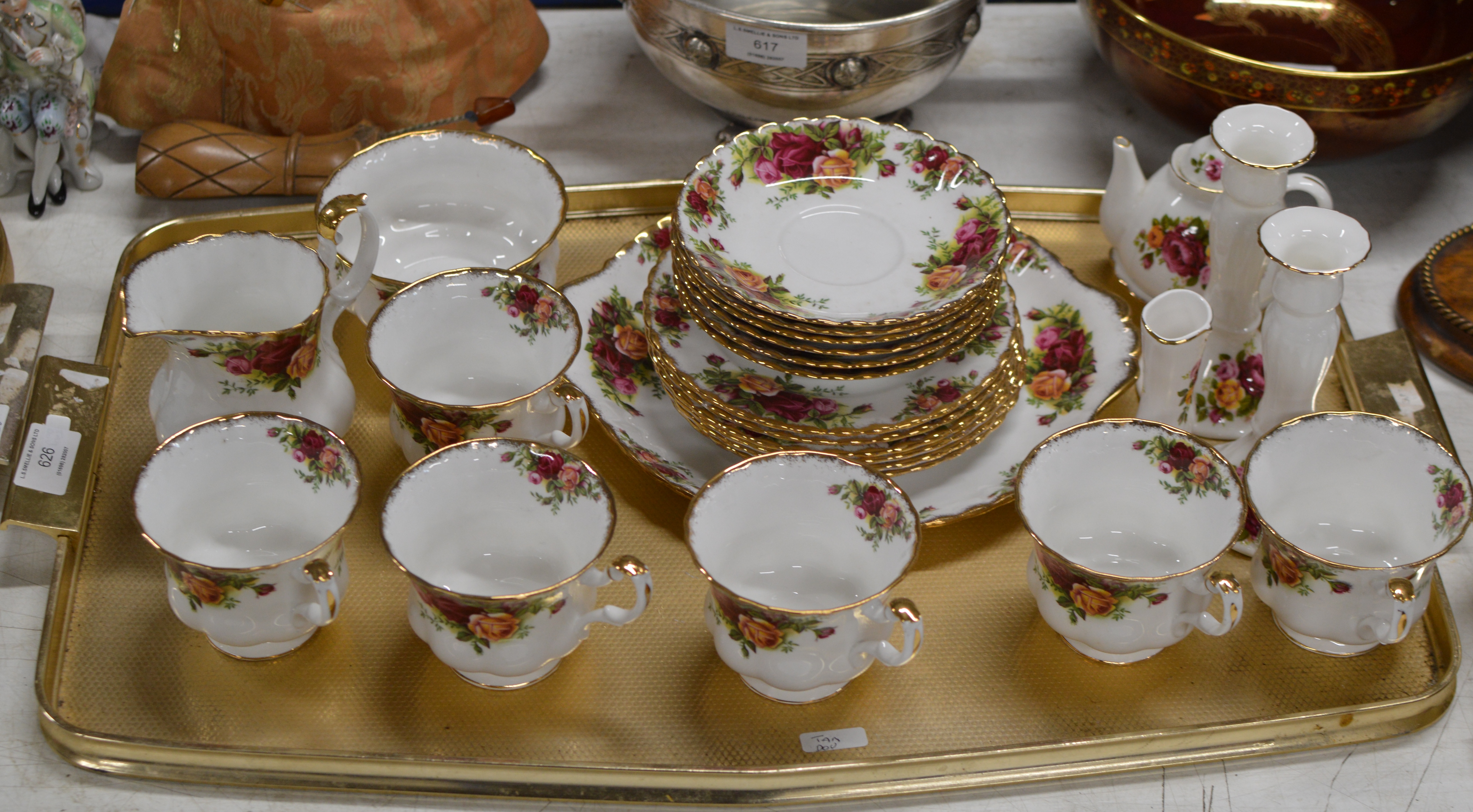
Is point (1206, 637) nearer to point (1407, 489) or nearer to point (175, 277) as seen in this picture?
point (1407, 489)

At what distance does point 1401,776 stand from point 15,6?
1.48m

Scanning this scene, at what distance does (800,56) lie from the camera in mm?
1307

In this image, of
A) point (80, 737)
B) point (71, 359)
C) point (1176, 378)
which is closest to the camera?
point (80, 737)

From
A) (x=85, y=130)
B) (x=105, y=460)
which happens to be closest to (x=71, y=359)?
(x=105, y=460)

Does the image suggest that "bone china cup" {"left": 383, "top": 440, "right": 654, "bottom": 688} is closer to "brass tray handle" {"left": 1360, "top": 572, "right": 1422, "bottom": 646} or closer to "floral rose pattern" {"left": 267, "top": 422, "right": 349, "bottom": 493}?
"floral rose pattern" {"left": 267, "top": 422, "right": 349, "bottom": 493}

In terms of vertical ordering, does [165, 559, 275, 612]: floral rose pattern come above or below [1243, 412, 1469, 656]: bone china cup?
above

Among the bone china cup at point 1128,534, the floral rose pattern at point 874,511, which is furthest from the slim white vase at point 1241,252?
the floral rose pattern at point 874,511

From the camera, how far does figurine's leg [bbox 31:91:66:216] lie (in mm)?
1412

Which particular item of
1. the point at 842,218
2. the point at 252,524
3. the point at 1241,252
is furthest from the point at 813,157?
the point at 252,524

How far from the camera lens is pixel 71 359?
126 cm

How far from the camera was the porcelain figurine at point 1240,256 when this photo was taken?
1.04 meters

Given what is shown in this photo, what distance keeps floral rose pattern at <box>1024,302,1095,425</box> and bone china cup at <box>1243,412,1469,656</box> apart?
0.17m

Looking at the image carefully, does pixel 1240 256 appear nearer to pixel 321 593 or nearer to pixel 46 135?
pixel 321 593

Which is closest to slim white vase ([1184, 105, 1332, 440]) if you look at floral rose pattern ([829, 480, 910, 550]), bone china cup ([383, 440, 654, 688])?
floral rose pattern ([829, 480, 910, 550])
